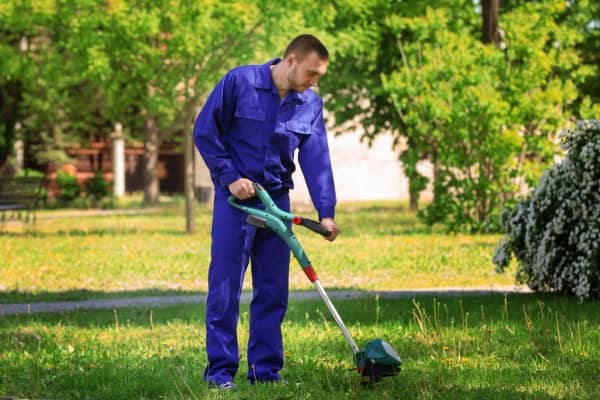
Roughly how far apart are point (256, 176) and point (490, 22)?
17071 mm

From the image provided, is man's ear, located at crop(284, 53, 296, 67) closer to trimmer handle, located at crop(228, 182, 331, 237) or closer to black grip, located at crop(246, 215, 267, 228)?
trimmer handle, located at crop(228, 182, 331, 237)

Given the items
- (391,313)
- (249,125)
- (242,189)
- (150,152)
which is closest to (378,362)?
(242,189)

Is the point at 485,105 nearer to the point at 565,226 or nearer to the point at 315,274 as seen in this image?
the point at 565,226

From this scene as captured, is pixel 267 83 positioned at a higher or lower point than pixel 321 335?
higher

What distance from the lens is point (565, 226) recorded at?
10.7 metres

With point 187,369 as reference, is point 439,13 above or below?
above

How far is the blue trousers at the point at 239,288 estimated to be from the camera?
21.1 feet

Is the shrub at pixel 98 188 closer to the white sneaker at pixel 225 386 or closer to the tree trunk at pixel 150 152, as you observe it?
the tree trunk at pixel 150 152

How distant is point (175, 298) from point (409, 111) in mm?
10175

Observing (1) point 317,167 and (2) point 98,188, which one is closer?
(1) point 317,167

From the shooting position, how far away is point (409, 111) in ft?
69.4

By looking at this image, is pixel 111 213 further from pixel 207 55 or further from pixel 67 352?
pixel 67 352

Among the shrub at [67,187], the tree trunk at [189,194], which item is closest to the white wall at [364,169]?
the shrub at [67,187]

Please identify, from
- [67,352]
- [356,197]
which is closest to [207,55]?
[67,352]
